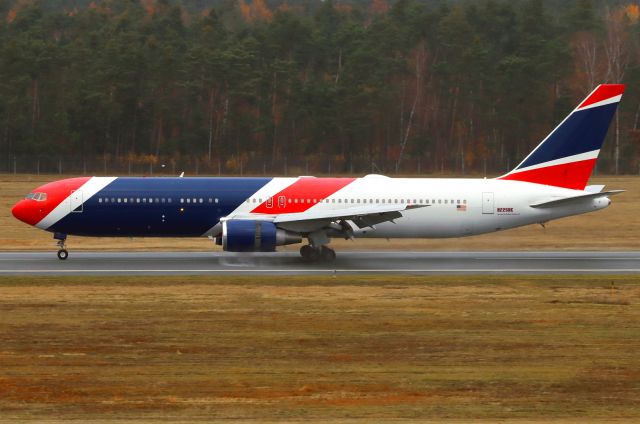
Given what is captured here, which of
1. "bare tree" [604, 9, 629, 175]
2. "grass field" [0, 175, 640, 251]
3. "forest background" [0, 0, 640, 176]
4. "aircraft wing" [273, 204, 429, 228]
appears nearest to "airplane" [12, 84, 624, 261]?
"aircraft wing" [273, 204, 429, 228]

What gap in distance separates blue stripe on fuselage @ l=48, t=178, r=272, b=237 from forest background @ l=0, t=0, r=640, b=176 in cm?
4357

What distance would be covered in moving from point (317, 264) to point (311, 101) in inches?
2208

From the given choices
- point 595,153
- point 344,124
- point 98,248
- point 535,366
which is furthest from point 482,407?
point 344,124

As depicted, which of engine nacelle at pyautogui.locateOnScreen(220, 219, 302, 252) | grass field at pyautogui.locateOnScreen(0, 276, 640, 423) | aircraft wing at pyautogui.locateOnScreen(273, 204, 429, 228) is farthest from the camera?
aircraft wing at pyautogui.locateOnScreen(273, 204, 429, 228)

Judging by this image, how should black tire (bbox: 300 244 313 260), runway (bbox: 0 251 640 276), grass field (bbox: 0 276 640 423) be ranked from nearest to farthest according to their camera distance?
grass field (bbox: 0 276 640 423) < runway (bbox: 0 251 640 276) < black tire (bbox: 300 244 313 260)

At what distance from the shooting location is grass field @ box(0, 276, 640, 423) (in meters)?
18.1

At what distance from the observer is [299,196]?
123 feet

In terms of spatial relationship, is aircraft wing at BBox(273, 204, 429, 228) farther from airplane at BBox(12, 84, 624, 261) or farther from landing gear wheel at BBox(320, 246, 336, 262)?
landing gear wheel at BBox(320, 246, 336, 262)

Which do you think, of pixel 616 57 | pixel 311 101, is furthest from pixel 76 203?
pixel 616 57

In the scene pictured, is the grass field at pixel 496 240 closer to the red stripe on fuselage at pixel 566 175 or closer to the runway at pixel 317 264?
the runway at pixel 317 264

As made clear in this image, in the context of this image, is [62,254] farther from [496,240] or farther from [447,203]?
[496,240]

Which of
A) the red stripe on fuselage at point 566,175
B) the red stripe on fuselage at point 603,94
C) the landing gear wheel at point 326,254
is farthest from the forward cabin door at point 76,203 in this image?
the red stripe on fuselage at point 603,94

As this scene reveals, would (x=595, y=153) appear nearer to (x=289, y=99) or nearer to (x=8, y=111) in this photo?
(x=289, y=99)

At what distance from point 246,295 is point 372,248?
14164mm
